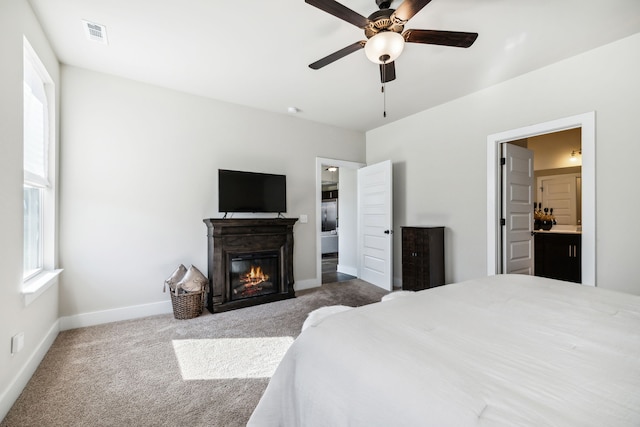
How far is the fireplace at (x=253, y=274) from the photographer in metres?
3.56

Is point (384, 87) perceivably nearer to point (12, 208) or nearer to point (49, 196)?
point (12, 208)

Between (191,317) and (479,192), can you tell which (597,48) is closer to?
(479,192)

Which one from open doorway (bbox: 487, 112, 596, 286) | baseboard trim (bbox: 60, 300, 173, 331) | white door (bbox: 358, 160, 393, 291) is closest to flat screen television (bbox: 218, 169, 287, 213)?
baseboard trim (bbox: 60, 300, 173, 331)

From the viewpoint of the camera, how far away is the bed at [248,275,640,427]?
66cm

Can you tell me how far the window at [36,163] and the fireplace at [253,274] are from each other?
177 centimetres

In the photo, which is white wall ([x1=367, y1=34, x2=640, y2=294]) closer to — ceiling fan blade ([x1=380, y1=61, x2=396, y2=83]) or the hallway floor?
the hallway floor

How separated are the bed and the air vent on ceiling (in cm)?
295

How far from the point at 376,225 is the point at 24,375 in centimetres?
408

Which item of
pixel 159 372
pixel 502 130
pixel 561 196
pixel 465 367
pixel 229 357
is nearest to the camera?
pixel 465 367

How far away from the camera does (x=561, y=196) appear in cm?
496

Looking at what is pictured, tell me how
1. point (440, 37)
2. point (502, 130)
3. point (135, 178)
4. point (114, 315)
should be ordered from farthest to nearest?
1. point (502, 130)
2. point (135, 178)
3. point (114, 315)
4. point (440, 37)

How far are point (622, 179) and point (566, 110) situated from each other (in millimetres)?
838

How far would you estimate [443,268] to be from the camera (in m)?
3.84

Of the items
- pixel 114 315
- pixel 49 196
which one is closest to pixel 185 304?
pixel 114 315
